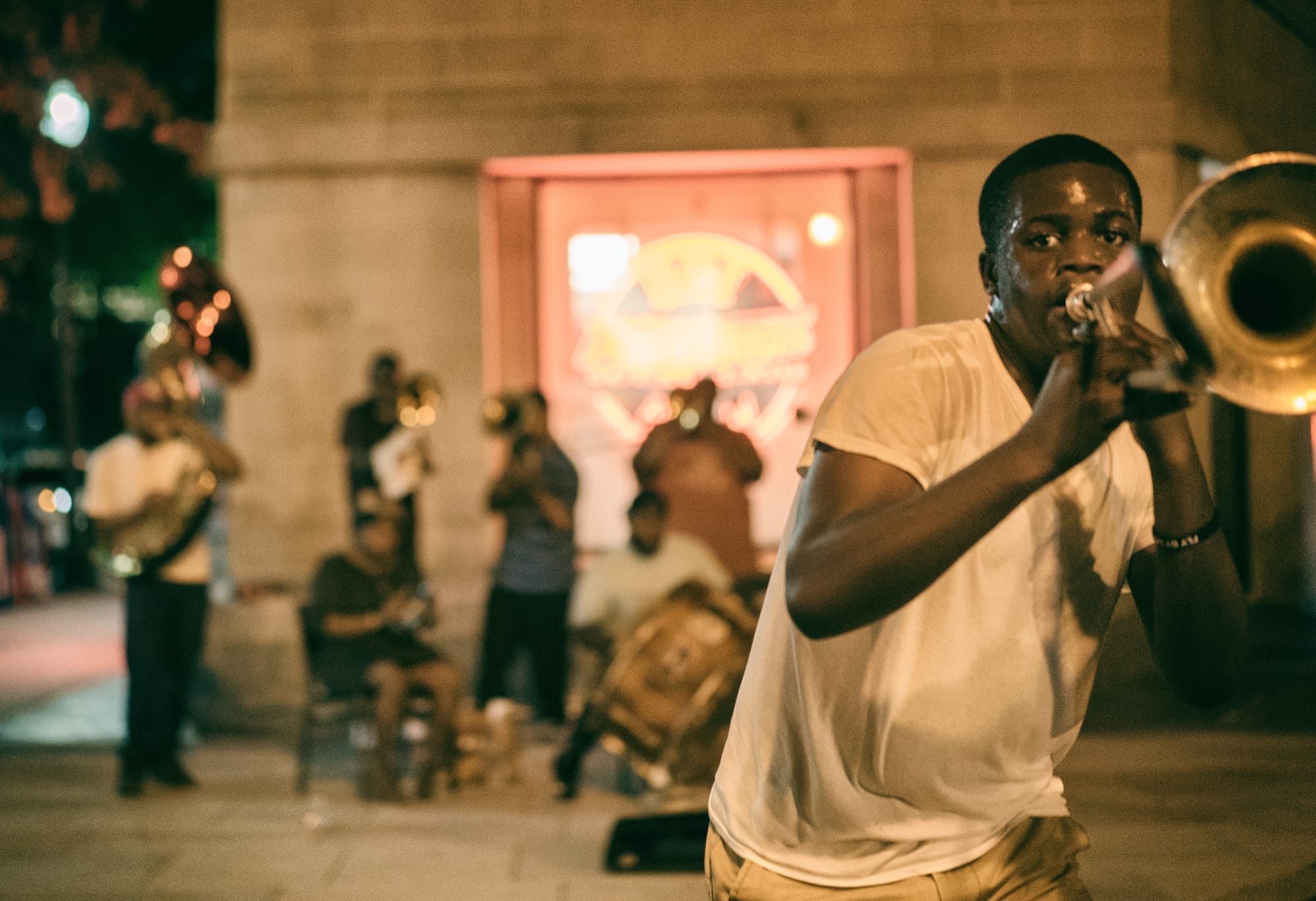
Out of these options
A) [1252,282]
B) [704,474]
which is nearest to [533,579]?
[704,474]

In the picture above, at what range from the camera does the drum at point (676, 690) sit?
633cm

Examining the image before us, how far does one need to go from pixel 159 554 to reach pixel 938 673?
6.03 meters

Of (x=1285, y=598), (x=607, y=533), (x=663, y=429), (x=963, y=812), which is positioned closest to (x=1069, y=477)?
(x=963, y=812)

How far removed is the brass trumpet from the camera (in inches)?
62.4

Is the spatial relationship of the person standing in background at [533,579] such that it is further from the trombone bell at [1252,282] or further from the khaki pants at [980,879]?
the trombone bell at [1252,282]

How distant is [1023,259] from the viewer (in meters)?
2.02

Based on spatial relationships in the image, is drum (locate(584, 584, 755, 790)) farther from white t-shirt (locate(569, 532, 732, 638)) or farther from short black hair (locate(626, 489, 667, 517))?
short black hair (locate(626, 489, 667, 517))

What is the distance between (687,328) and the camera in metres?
9.32

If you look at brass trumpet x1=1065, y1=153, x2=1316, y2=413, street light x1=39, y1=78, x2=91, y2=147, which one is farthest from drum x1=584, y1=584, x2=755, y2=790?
street light x1=39, y1=78, x2=91, y2=147

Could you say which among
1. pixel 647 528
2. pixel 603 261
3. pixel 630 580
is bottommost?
pixel 630 580

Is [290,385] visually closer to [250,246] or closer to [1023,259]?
[250,246]

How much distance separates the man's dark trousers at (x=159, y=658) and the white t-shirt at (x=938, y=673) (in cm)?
563

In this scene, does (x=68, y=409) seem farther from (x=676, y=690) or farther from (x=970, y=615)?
(x=970, y=615)

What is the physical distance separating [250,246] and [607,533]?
123 inches
